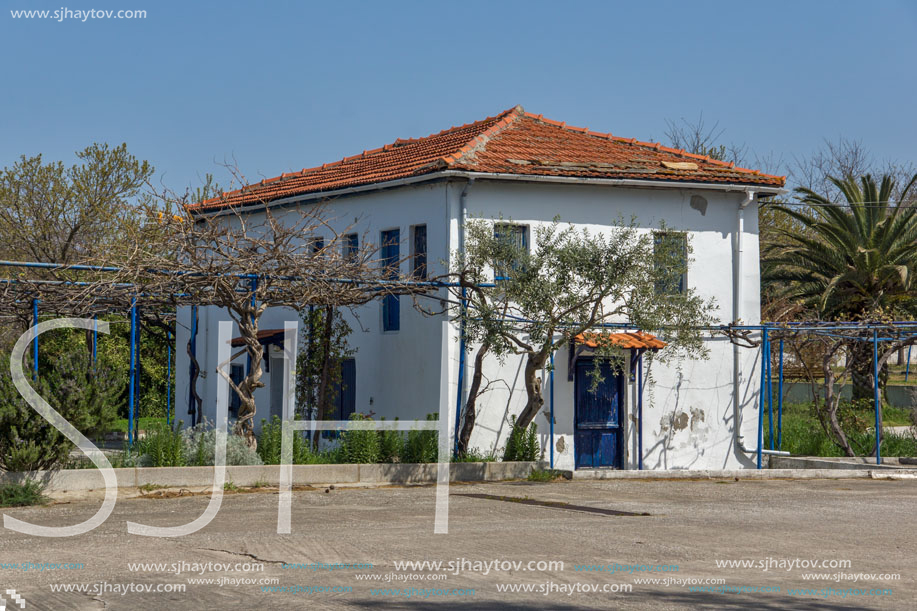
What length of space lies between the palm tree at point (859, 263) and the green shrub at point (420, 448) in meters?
9.66

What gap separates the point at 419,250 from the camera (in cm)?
1852

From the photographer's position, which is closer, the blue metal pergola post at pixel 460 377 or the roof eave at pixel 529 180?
the blue metal pergola post at pixel 460 377

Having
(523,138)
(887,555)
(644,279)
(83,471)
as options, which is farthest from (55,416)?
(523,138)

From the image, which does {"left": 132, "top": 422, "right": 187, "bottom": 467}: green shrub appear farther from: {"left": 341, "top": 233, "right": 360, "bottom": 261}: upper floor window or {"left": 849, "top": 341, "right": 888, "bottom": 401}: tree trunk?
{"left": 849, "top": 341, "right": 888, "bottom": 401}: tree trunk

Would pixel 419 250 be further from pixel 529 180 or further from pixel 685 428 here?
pixel 685 428

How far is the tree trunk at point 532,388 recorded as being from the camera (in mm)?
15977

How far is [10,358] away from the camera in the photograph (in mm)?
12875

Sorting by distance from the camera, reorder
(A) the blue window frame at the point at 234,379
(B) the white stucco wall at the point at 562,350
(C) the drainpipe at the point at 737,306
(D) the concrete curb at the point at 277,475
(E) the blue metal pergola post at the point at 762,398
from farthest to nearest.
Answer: (A) the blue window frame at the point at 234,379 < (C) the drainpipe at the point at 737,306 < (E) the blue metal pergola post at the point at 762,398 < (B) the white stucco wall at the point at 562,350 < (D) the concrete curb at the point at 277,475

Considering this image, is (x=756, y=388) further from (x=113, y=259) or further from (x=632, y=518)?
(x=113, y=259)

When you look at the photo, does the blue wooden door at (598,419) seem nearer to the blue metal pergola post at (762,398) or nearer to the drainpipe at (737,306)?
the drainpipe at (737,306)

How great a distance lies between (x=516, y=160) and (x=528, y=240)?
1479mm

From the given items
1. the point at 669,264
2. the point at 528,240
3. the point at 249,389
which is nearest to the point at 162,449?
the point at 249,389

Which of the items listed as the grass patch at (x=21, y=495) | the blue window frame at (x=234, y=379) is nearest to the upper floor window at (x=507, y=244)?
the grass patch at (x=21, y=495)

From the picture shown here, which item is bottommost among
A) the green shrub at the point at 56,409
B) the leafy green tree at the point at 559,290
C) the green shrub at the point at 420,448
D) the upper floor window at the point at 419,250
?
the green shrub at the point at 420,448
